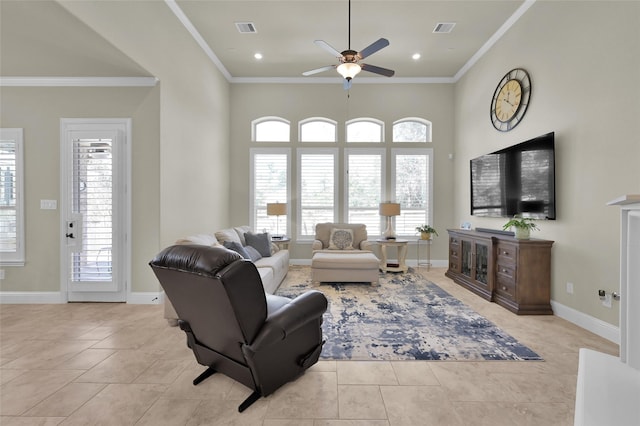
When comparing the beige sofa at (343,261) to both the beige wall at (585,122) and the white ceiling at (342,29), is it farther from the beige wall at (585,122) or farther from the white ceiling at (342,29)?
the white ceiling at (342,29)

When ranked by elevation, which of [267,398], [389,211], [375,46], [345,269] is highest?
[375,46]

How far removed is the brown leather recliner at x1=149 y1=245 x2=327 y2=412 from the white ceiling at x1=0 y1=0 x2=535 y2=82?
8.46 ft

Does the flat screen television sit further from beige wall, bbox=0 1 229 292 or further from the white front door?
the white front door

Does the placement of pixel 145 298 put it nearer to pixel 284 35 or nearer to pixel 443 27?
pixel 284 35

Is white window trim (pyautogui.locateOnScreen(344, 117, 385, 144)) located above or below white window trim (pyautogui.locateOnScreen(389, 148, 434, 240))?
above

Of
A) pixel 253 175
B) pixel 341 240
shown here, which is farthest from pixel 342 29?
pixel 341 240

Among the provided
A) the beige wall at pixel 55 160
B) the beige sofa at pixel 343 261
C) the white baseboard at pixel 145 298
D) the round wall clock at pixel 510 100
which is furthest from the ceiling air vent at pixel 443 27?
the white baseboard at pixel 145 298

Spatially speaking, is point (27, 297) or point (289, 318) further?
point (27, 297)

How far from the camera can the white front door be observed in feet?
12.2

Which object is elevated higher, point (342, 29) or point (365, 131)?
point (342, 29)

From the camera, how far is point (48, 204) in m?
3.82

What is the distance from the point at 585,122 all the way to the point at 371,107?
3.85 metres

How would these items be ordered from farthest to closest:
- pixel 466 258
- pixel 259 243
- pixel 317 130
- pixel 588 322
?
pixel 317 130 < pixel 259 243 < pixel 466 258 < pixel 588 322

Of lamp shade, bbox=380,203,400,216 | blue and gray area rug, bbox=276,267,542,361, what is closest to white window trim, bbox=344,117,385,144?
lamp shade, bbox=380,203,400,216
